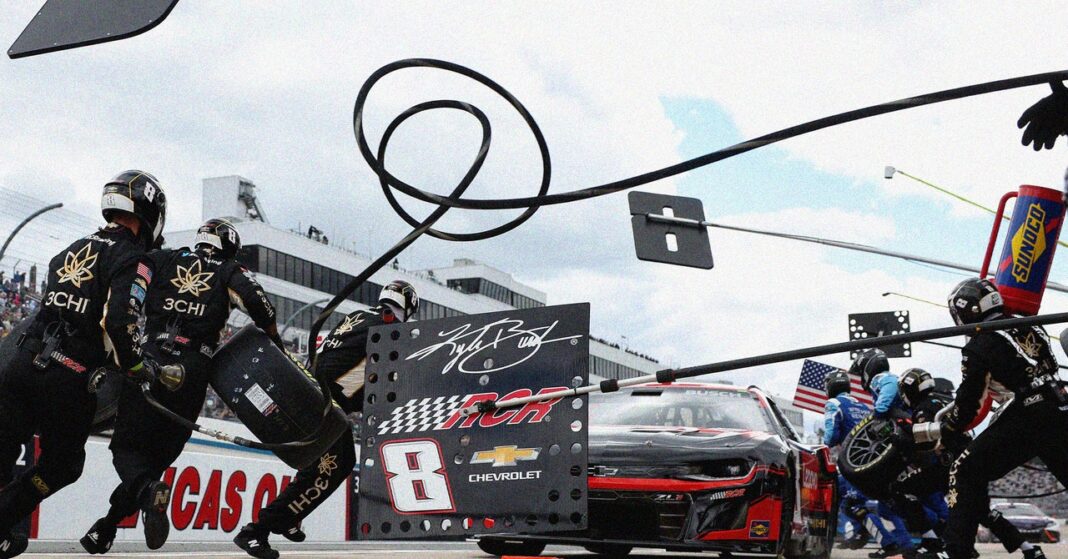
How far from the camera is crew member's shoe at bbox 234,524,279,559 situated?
20.8 ft

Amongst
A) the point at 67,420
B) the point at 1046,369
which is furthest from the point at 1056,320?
the point at 67,420

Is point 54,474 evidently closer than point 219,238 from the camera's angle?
Yes

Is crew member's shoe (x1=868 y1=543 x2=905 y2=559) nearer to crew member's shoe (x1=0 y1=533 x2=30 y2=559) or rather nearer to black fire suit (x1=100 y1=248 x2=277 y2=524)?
black fire suit (x1=100 y1=248 x2=277 y2=524)

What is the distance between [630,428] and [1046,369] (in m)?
2.48

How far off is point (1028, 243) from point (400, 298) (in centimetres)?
407

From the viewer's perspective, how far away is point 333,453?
654cm

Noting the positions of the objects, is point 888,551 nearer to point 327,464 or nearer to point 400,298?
point 400,298

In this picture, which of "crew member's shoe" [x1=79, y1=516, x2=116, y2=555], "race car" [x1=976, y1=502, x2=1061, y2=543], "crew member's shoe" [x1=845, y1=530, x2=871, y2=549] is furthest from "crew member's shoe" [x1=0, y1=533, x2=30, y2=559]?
"race car" [x1=976, y1=502, x2=1061, y2=543]

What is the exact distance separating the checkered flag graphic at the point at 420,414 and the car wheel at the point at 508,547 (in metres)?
3.38

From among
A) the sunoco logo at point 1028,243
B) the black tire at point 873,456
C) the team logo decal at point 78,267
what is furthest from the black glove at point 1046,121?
the black tire at point 873,456

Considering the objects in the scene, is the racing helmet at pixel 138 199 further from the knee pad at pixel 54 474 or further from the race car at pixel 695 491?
the race car at pixel 695 491

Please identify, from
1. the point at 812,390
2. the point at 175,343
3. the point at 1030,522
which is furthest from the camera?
the point at 1030,522
